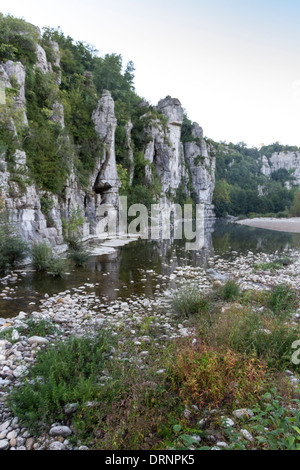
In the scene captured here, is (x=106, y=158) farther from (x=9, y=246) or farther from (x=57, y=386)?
(x=57, y=386)

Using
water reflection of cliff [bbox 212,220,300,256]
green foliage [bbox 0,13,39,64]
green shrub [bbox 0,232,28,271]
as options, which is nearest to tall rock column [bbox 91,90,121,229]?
green foliage [bbox 0,13,39,64]

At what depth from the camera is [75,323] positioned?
5.58m

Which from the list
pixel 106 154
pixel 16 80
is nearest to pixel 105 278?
pixel 16 80

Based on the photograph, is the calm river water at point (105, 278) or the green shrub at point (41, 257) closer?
the calm river water at point (105, 278)

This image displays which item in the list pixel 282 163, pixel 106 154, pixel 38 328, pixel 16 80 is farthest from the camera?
pixel 282 163

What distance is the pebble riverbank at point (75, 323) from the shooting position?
2617 millimetres

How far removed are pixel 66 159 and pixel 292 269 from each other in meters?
15.6

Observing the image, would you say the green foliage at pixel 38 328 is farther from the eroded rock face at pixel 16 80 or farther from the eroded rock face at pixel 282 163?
the eroded rock face at pixel 282 163

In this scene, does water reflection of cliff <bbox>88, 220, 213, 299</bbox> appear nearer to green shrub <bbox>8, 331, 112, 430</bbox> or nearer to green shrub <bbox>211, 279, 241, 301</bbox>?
green shrub <bbox>211, 279, 241, 301</bbox>

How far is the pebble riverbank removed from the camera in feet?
8.59

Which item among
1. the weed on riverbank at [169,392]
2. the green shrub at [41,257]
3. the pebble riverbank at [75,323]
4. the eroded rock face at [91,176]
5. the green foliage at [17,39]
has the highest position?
the green foliage at [17,39]

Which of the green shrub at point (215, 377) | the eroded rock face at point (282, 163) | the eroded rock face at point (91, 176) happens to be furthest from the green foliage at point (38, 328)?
the eroded rock face at point (282, 163)

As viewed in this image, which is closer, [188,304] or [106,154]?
[188,304]

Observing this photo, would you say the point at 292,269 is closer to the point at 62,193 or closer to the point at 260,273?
the point at 260,273
